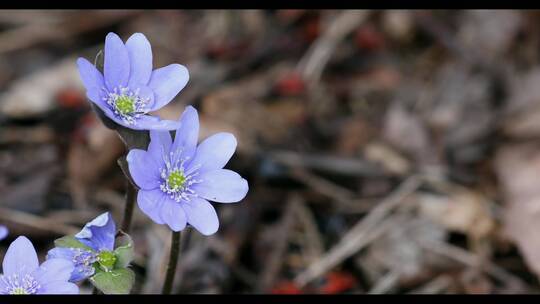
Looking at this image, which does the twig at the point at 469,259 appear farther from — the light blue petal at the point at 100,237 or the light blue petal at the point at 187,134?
the light blue petal at the point at 100,237

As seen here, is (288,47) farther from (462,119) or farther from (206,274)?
(206,274)

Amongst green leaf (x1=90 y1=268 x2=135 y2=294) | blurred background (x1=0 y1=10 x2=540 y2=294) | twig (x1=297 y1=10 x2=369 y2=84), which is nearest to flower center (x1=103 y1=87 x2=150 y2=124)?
green leaf (x1=90 y1=268 x2=135 y2=294)

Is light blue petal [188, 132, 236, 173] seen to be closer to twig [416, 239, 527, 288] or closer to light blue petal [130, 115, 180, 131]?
light blue petal [130, 115, 180, 131]

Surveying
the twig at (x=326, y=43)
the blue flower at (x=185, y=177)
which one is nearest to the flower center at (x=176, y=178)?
the blue flower at (x=185, y=177)

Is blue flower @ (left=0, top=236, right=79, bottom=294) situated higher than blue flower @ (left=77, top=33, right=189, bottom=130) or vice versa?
blue flower @ (left=77, top=33, right=189, bottom=130)

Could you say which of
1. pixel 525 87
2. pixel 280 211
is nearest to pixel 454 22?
pixel 525 87
